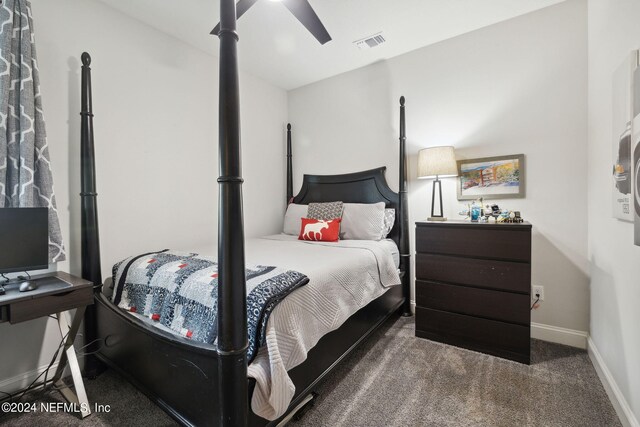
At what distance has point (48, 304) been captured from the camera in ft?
4.53

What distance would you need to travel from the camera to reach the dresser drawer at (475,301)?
75.4 inches

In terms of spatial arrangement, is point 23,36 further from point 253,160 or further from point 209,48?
point 253,160

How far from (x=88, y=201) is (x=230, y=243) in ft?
5.11

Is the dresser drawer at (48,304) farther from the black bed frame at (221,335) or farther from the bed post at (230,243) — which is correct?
the bed post at (230,243)

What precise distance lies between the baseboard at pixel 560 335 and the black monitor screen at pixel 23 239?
328 centimetres

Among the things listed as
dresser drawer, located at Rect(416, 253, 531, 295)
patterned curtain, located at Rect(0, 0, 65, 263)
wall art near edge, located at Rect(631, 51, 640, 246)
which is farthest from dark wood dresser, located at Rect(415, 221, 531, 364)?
patterned curtain, located at Rect(0, 0, 65, 263)

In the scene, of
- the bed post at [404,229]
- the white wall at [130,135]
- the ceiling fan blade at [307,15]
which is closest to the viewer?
the ceiling fan blade at [307,15]

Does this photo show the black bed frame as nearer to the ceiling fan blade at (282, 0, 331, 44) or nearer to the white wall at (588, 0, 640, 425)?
the ceiling fan blade at (282, 0, 331, 44)

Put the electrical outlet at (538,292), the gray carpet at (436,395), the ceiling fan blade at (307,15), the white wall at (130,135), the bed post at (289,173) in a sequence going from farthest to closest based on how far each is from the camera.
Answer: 1. the bed post at (289,173)
2. the electrical outlet at (538,292)
3. the white wall at (130,135)
4. the ceiling fan blade at (307,15)
5. the gray carpet at (436,395)

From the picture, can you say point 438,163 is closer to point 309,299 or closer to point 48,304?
point 309,299

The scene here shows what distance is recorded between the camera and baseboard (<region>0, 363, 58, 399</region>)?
1.67 meters

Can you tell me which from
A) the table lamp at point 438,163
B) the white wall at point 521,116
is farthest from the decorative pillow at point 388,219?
the table lamp at point 438,163

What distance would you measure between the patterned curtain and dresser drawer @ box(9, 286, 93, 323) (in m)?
0.61

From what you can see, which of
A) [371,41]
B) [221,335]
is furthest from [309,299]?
[371,41]
